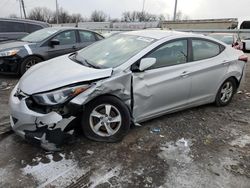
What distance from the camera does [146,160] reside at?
11.4 feet

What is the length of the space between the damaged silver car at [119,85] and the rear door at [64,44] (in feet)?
10.3

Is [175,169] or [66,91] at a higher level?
[66,91]

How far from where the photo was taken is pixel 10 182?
2971 mm

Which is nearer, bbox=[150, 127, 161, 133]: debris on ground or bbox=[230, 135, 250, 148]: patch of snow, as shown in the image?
bbox=[230, 135, 250, 148]: patch of snow

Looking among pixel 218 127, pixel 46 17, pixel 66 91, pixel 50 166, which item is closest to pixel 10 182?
pixel 50 166

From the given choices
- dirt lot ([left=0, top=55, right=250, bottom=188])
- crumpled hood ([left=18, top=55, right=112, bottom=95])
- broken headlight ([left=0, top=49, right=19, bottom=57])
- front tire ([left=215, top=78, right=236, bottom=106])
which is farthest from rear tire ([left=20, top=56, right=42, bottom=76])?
front tire ([left=215, top=78, right=236, bottom=106])

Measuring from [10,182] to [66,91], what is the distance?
119 cm

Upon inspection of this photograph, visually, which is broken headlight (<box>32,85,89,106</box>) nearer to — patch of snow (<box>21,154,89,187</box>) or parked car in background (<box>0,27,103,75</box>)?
patch of snow (<box>21,154,89,187</box>)

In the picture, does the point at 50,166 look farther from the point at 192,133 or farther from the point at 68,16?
the point at 68,16

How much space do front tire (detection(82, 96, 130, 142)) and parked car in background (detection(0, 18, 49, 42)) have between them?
7.47m

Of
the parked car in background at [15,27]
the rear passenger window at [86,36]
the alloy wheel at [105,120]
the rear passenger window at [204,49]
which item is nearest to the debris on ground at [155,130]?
the alloy wheel at [105,120]

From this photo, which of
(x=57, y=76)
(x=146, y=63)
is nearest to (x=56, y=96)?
(x=57, y=76)

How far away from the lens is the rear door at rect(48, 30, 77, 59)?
761cm

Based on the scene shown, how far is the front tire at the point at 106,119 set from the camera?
3609 millimetres
